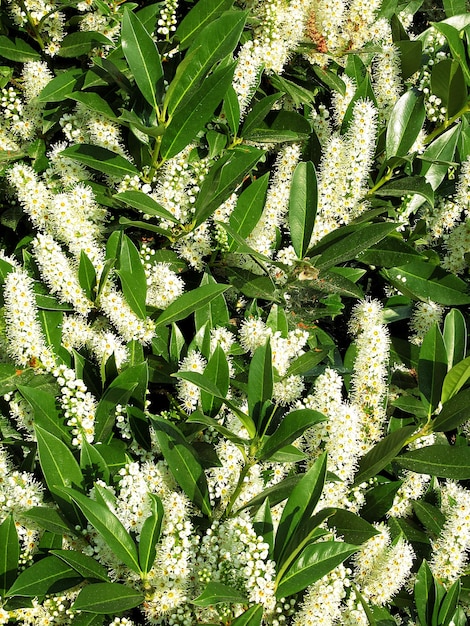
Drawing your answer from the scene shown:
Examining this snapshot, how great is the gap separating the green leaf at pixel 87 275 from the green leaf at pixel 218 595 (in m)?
0.98

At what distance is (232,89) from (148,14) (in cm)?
43

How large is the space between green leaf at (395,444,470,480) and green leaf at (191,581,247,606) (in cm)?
81

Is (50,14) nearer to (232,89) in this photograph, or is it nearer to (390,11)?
(232,89)

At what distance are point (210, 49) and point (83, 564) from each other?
1.55 m

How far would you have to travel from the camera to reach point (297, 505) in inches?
78.0

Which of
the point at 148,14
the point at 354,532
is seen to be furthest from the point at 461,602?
the point at 148,14

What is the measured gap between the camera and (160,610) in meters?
1.98

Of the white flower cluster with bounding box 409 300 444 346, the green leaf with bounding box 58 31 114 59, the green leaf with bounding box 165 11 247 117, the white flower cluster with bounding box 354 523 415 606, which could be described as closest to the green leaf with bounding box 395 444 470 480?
the white flower cluster with bounding box 354 523 415 606

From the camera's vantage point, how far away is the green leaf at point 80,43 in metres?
2.55

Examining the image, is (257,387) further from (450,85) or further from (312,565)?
(450,85)

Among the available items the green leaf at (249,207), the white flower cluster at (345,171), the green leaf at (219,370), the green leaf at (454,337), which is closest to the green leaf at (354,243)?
the white flower cluster at (345,171)

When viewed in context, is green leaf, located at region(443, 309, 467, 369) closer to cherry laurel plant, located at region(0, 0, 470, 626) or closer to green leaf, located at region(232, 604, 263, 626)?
cherry laurel plant, located at region(0, 0, 470, 626)

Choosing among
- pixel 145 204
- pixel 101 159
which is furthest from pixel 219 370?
pixel 101 159

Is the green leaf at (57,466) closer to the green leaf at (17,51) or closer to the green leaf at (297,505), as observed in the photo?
the green leaf at (297,505)
